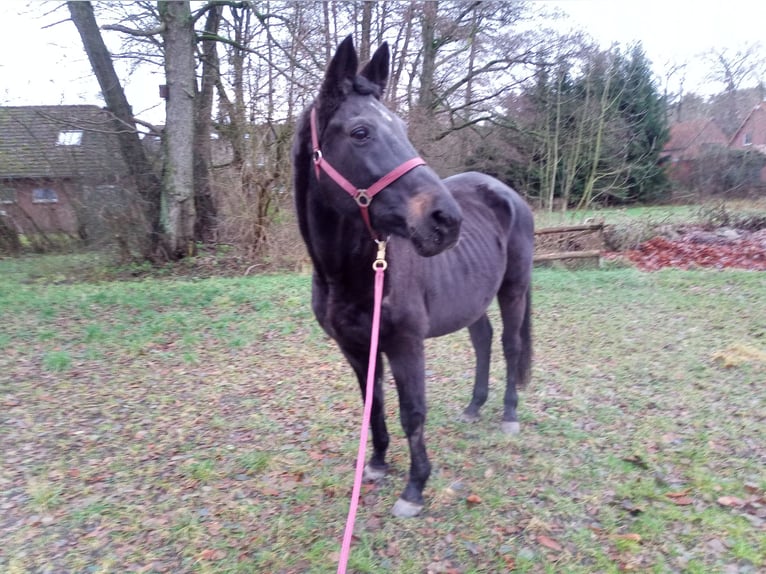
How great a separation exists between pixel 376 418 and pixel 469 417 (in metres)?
1.31

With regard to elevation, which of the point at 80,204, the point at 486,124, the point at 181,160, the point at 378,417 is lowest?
the point at 378,417

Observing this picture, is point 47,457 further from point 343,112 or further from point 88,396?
Result: point 343,112

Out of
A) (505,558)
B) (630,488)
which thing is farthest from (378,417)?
(630,488)

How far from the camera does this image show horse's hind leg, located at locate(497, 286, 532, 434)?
4285mm

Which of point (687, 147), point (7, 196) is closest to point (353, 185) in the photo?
point (7, 196)

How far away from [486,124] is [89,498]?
1914 centimetres

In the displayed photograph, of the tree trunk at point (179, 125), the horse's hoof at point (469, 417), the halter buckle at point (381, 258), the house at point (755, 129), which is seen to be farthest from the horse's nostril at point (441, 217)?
the house at point (755, 129)

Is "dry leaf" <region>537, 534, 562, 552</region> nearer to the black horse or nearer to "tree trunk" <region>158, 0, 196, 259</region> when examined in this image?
the black horse

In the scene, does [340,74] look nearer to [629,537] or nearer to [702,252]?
[629,537]

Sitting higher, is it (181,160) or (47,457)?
(181,160)

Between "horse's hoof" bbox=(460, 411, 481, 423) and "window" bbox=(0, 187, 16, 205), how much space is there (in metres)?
14.0

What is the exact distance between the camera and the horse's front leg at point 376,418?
320 centimetres

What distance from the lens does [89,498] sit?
11.1ft

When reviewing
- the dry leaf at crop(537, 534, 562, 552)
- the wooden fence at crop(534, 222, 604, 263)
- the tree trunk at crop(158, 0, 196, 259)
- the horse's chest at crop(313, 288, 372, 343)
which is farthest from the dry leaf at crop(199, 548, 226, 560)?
the wooden fence at crop(534, 222, 604, 263)
